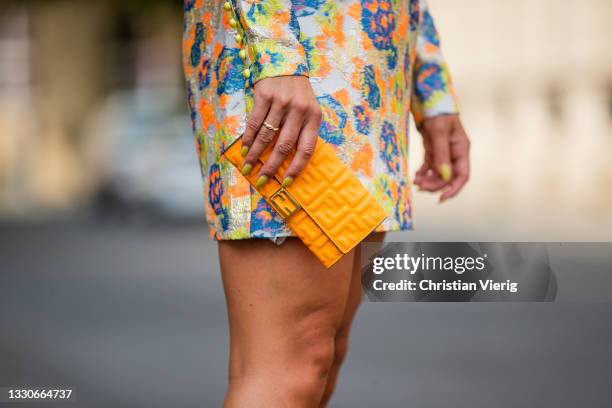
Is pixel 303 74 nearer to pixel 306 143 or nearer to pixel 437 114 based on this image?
pixel 306 143

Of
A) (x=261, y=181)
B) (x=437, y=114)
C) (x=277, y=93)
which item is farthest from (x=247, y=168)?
(x=437, y=114)

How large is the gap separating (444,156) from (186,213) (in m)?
10.7

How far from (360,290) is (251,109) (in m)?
0.51

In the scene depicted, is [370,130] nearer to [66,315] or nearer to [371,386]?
[371,386]

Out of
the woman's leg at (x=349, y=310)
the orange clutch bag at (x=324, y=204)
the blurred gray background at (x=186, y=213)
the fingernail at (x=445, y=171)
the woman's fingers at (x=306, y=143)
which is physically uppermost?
the woman's fingers at (x=306, y=143)

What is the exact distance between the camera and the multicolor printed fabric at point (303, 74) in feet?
5.91

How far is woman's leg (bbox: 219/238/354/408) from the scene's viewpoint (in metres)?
1.81

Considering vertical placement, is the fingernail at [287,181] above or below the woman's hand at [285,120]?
below

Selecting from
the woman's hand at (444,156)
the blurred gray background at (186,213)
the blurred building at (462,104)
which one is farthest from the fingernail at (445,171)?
the blurred building at (462,104)

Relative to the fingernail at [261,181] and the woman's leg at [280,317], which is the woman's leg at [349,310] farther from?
the fingernail at [261,181]

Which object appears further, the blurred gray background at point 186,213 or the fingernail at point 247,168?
the blurred gray background at point 186,213

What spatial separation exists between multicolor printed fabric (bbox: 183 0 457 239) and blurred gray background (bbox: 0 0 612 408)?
171 cm

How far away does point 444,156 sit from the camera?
247 cm

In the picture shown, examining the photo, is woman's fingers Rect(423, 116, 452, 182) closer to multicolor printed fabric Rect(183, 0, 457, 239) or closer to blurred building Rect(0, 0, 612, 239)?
multicolor printed fabric Rect(183, 0, 457, 239)
